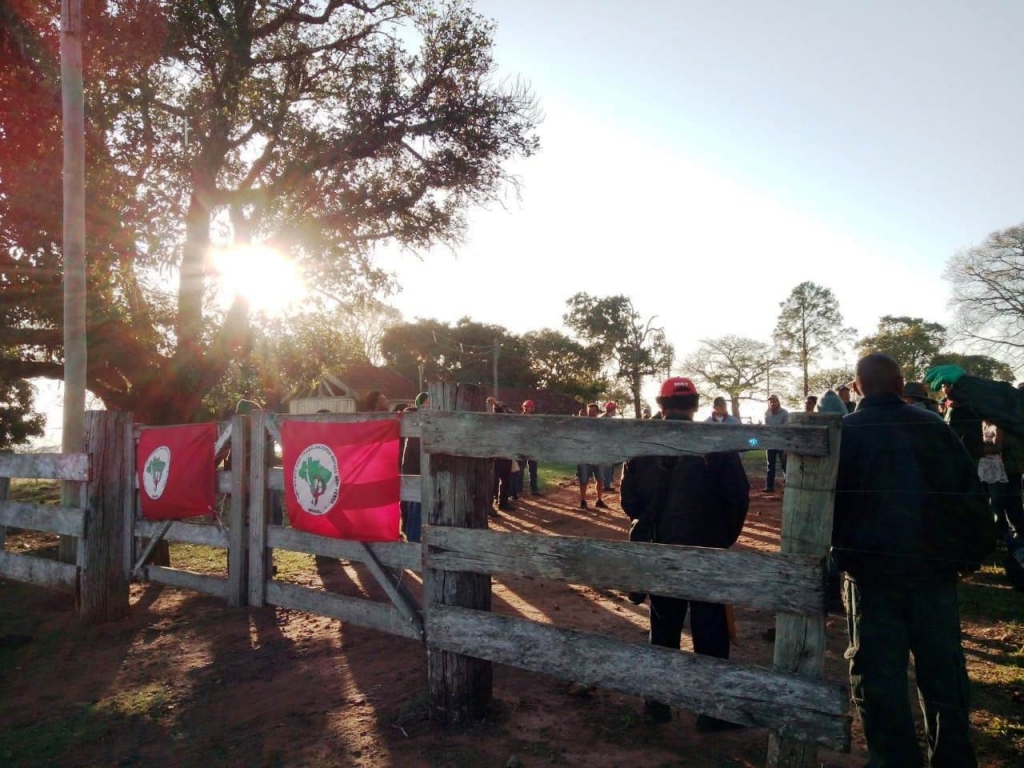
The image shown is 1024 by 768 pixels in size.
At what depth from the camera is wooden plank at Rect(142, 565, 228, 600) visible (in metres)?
7.04

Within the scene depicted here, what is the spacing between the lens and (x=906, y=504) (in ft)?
10.5

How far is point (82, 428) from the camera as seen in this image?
8.56m

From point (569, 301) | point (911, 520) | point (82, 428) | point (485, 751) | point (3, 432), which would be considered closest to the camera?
point (911, 520)

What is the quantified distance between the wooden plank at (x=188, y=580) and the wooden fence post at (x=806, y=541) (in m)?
5.48

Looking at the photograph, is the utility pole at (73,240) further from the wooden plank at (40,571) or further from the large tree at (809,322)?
the large tree at (809,322)

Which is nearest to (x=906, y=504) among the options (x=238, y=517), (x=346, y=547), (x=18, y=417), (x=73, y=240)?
(x=346, y=547)

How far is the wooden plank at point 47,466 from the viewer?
7.21m

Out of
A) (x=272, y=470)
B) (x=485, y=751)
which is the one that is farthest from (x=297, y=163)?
(x=485, y=751)

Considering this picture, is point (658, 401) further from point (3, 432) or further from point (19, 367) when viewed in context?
point (3, 432)

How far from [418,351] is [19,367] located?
44977 mm

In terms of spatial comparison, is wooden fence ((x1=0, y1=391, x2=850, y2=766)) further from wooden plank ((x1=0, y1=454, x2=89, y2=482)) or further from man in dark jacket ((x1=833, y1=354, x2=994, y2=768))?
wooden plank ((x1=0, y1=454, x2=89, y2=482))

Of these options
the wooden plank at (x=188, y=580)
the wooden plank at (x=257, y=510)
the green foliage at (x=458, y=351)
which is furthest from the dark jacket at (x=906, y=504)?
the green foliage at (x=458, y=351)

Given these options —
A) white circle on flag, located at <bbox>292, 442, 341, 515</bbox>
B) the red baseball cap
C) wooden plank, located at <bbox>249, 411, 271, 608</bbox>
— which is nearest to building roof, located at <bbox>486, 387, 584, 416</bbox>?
wooden plank, located at <bbox>249, 411, 271, 608</bbox>

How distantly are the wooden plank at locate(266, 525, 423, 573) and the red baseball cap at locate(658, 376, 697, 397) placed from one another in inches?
73.0
